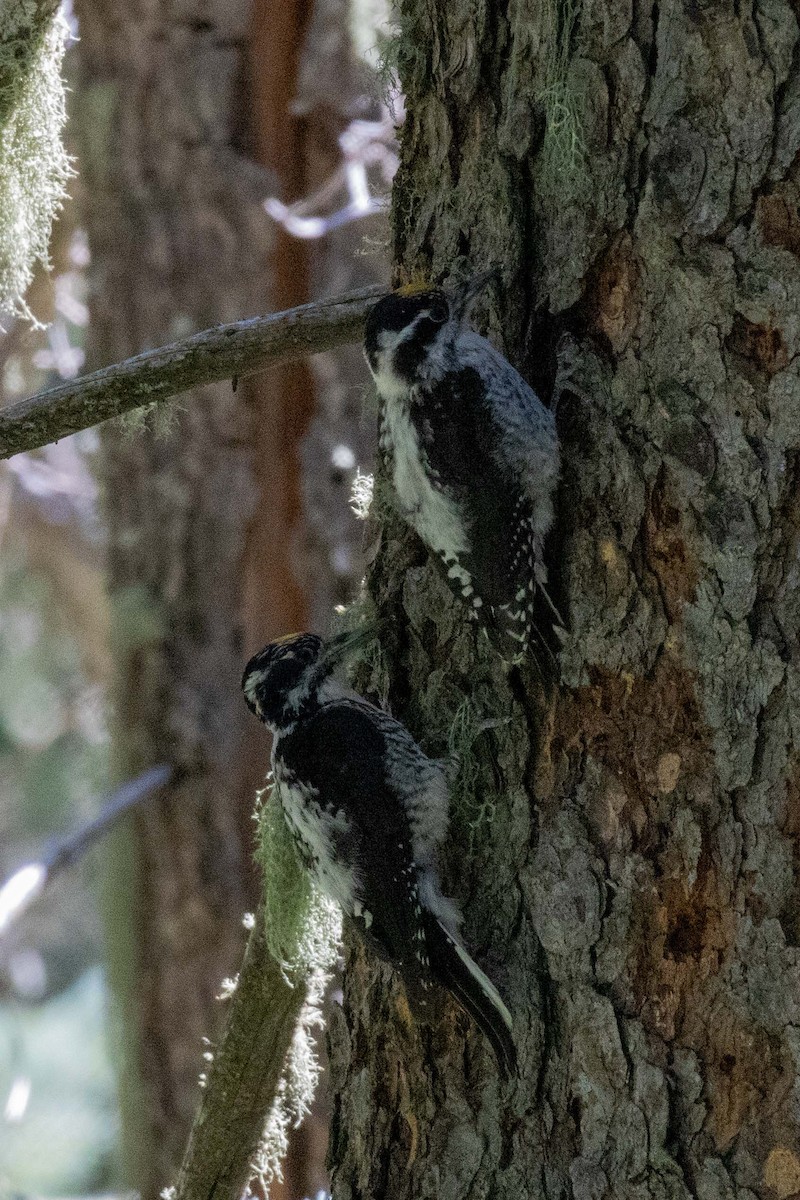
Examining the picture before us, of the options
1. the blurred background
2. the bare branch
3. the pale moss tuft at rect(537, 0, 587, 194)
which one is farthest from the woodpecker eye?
the blurred background

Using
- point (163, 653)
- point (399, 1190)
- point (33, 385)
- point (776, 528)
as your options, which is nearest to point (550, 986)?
point (399, 1190)

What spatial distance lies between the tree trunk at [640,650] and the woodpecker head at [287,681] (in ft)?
1.77

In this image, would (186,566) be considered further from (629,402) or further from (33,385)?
(629,402)

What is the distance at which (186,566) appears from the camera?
18.4 feet

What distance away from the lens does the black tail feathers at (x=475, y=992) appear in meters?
2.34

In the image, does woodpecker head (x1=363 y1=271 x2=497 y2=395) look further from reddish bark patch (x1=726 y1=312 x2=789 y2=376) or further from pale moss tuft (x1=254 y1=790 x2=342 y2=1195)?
pale moss tuft (x1=254 y1=790 x2=342 y2=1195)

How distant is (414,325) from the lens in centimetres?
260

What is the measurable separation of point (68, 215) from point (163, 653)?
6.70 ft

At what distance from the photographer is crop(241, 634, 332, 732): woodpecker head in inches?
117

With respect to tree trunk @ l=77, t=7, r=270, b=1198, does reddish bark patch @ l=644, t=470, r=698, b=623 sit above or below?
below

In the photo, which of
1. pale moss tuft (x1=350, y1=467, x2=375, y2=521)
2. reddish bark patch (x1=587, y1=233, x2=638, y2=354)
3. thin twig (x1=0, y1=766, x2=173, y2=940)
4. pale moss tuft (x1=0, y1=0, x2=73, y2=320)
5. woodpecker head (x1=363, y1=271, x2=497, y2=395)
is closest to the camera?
reddish bark patch (x1=587, y1=233, x2=638, y2=354)

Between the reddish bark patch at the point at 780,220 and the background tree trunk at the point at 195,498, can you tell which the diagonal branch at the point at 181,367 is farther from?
the background tree trunk at the point at 195,498

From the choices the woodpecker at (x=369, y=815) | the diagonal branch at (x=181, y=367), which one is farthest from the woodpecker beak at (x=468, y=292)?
the woodpecker at (x=369, y=815)

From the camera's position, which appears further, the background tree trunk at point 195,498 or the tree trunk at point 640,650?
the background tree trunk at point 195,498
